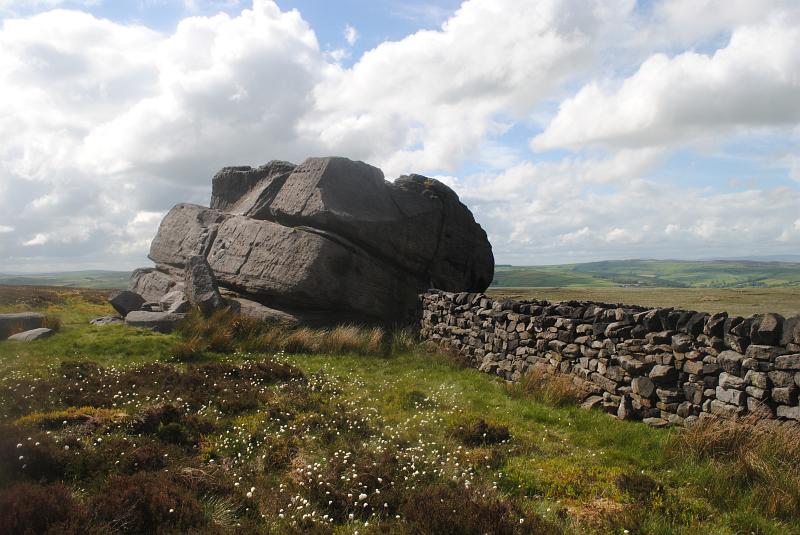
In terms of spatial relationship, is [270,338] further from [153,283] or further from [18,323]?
[153,283]

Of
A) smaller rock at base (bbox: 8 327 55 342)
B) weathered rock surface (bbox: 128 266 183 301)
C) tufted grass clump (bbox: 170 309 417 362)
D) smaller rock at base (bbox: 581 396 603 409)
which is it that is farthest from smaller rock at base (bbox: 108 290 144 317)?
smaller rock at base (bbox: 581 396 603 409)

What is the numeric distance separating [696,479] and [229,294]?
18661mm

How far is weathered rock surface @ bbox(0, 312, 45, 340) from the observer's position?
16.9 metres

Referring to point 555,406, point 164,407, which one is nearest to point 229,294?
point 164,407

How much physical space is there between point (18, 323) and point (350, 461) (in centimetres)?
1560

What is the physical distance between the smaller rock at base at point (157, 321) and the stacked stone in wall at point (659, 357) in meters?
11.0

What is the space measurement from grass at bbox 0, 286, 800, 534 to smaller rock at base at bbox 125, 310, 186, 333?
528 centimetres

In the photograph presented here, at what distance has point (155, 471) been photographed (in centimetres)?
705

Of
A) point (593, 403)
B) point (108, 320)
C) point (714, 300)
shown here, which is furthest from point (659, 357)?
point (714, 300)

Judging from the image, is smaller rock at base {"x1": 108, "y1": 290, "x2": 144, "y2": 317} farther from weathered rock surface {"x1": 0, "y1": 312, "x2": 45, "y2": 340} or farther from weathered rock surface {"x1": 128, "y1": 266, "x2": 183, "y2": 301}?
weathered rock surface {"x1": 0, "y1": 312, "x2": 45, "y2": 340}

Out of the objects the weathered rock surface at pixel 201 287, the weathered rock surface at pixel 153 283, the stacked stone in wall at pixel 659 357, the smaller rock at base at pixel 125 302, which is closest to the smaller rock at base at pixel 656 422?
the stacked stone in wall at pixel 659 357

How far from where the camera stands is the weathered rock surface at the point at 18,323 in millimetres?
16875

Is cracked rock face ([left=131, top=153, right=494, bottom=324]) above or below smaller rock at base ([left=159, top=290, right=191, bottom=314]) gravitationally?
above

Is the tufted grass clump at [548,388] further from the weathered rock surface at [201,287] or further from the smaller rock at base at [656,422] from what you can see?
the weathered rock surface at [201,287]
